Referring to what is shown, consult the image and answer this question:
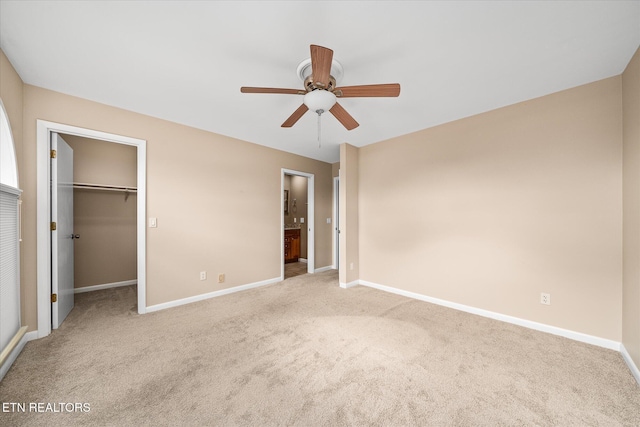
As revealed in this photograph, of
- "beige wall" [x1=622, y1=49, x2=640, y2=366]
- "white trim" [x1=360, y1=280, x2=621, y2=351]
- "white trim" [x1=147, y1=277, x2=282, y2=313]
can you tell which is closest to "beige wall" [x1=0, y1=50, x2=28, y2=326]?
"white trim" [x1=147, y1=277, x2=282, y2=313]

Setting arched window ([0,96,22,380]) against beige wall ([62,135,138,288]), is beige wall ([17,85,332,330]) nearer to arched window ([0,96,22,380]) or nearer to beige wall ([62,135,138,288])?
arched window ([0,96,22,380])

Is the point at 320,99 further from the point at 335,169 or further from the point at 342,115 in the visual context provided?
the point at 335,169

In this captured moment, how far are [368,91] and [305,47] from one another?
564mm

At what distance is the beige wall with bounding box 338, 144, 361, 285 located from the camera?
3857mm

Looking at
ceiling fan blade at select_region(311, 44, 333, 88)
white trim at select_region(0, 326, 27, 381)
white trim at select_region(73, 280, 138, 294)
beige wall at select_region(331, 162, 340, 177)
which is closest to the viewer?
ceiling fan blade at select_region(311, 44, 333, 88)

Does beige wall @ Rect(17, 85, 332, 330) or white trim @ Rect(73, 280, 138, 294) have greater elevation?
beige wall @ Rect(17, 85, 332, 330)

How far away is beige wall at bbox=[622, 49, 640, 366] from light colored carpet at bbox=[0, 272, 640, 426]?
1.03 feet

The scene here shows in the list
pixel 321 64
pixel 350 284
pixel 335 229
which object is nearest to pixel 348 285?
pixel 350 284


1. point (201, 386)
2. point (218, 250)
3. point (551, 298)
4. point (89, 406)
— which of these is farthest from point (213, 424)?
point (551, 298)

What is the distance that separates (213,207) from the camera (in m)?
3.41

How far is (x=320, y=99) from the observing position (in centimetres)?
175

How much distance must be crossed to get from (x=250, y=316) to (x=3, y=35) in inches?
120

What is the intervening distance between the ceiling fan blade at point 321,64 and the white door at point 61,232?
9.21 feet

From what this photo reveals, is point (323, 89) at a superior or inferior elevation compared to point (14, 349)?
superior
